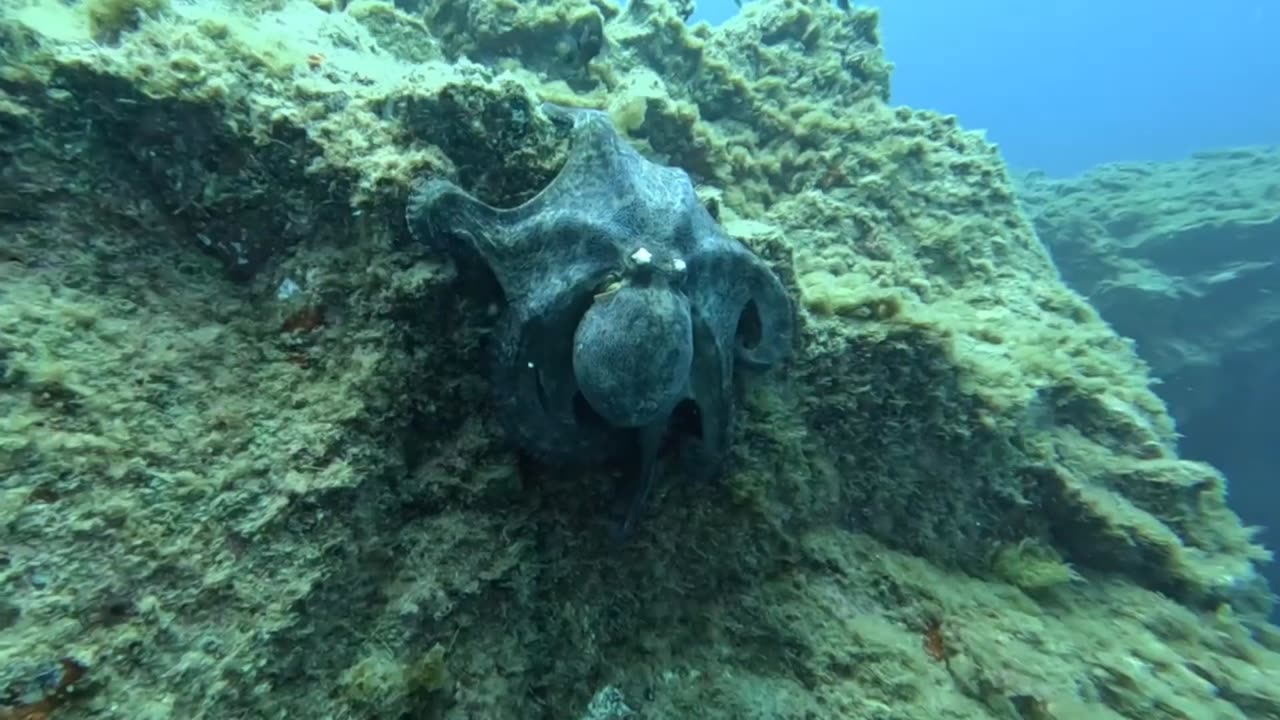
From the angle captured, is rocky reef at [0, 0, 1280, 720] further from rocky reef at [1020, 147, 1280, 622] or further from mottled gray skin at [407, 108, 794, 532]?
rocky reef at [1020, 147, 1280, 622]

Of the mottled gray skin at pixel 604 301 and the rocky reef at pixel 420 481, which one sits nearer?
the rocky reef at pixel 420 481

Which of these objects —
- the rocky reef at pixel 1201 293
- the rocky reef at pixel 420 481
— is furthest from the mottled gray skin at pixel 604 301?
the rocky reef at pixel 1201 293

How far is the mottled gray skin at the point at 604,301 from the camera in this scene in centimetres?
284

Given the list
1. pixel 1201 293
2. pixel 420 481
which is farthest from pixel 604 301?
pixel 1201 293

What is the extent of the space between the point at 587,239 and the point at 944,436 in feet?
9.59

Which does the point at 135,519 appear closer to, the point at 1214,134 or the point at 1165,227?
the point at 1165,227

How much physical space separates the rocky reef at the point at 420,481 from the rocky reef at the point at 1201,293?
1143 cm

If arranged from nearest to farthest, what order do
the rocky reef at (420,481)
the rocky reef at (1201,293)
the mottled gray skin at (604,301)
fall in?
1. the rocky reef at (420,481)
2. the mottled gray skin at (604,301)
3. the rocky reef at (1201,293)

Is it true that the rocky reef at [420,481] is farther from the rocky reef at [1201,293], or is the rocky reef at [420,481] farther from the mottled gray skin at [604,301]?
the rocky reef at [1201,293]

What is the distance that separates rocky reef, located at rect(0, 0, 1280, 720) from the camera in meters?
2.32

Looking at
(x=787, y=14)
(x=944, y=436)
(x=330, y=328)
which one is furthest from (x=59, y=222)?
(x=787, y=14)

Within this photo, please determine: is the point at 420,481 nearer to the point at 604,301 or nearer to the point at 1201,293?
the point at 604,301

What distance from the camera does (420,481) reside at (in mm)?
3059

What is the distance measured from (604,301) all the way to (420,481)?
50.0 inches
